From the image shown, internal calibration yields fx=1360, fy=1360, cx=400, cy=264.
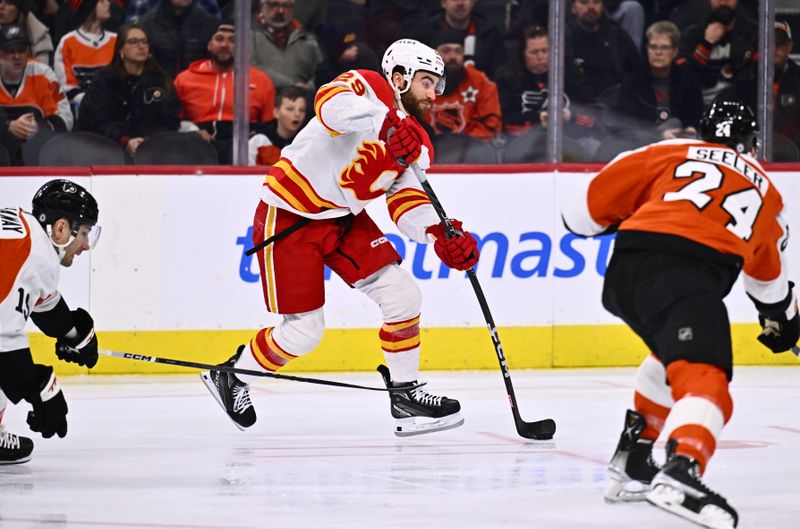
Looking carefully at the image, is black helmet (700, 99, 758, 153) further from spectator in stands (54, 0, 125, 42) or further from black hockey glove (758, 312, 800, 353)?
spectator in stands (54, 0, 125, 42)

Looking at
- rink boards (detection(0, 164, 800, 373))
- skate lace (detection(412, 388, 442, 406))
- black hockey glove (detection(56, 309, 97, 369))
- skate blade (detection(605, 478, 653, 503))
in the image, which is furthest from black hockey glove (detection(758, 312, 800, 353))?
rink boards (detection(0, 164, 800, 373))

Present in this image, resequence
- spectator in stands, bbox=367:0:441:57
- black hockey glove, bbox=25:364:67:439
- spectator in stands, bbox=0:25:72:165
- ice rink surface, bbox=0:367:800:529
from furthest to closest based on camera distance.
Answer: spectator in stands, bbox=367:0:441:57, spectator in stands, bbox=0:25:72:165, black hockey glove, bbox=25:364:67:439, ice rink surface, bbox=0:367:800:529

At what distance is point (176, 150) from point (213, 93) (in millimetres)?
298

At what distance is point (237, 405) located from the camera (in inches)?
165

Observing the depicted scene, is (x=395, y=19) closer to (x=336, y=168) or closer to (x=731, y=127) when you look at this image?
(x=336, y=168)

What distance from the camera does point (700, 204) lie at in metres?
2.74

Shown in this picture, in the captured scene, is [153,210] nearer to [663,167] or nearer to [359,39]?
[359,39]

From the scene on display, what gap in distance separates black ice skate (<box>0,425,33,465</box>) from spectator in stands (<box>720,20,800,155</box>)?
3.79 m

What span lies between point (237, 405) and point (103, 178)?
68.6 inches

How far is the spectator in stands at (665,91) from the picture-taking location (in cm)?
622

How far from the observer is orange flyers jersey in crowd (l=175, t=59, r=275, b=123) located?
5812mm

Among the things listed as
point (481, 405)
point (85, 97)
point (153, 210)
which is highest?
point (85, 97)

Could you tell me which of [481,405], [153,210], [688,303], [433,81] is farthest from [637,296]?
[153,210]

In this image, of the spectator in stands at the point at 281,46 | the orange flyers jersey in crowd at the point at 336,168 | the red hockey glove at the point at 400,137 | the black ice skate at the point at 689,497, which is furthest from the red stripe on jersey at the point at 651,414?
the spectator in stands at the point at 281,46
